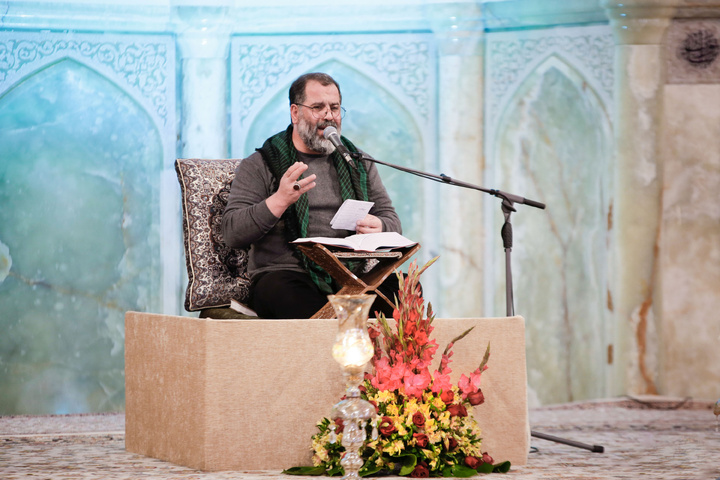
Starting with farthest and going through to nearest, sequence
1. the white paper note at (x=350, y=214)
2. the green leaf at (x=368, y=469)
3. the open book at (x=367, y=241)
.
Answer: the white paper note at (x=350, y=214), the open book at (x=367, y=241), the green leaf at (x=368, y=469)

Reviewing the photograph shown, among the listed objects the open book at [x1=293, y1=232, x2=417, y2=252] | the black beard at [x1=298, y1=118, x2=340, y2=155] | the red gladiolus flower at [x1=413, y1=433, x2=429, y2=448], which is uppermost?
the black beard at [x1=298, y1=118, x2=340, y2=155]

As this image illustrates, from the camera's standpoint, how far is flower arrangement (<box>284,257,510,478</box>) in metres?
→ 2.56

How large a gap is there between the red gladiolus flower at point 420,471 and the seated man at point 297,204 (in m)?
0.68

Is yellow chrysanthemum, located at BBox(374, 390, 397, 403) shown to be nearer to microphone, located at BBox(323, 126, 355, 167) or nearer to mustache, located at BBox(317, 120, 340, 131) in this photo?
microphone, located at BBox(323, 126, 355, 167)

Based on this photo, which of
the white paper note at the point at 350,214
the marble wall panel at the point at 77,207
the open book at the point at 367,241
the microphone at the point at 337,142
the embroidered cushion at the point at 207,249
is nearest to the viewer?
the open book at the point at 367,241

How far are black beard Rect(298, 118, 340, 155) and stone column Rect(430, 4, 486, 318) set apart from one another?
159cm

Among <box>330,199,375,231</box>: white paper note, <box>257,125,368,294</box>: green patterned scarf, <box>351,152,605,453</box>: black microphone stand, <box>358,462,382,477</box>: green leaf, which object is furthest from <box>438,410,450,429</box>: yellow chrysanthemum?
<box>330,199,375,231</box>: white paper note

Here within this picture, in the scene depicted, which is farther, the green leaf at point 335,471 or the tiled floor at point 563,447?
the tiled floor at point 563,447

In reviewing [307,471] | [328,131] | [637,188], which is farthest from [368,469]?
[637,188]

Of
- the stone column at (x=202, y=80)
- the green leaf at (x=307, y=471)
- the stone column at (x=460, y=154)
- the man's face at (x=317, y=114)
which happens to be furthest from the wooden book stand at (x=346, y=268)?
the stone column at (x=202, y=80)

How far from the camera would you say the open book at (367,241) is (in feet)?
9.22

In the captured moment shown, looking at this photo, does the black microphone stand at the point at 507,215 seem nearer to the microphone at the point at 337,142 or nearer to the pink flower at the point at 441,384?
the microphone at the point at 337,142

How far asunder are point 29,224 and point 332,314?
8.00 feet

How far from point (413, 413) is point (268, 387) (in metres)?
0.46
